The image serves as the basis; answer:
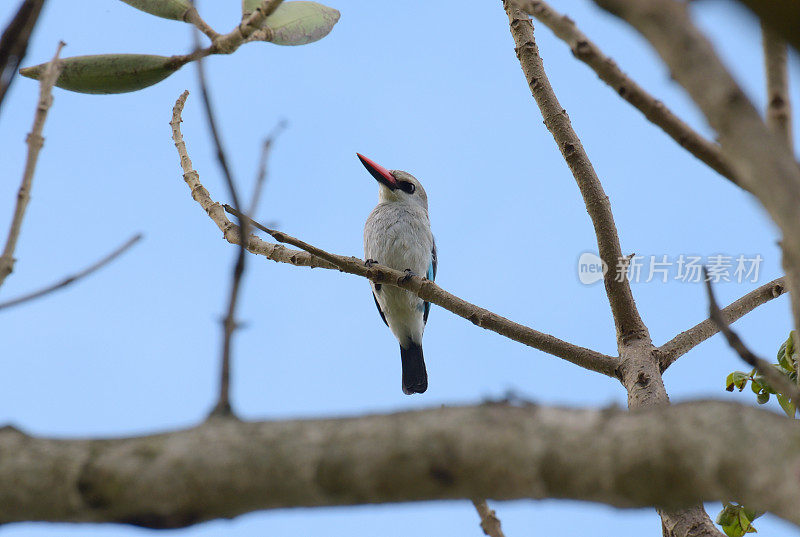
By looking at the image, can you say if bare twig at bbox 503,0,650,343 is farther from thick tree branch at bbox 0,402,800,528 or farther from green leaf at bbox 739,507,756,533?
thick tree branch at bbox 0,402,800,528

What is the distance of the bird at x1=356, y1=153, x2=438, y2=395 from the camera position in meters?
7.28

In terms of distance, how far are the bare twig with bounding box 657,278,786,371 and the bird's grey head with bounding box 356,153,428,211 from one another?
14.6 ft

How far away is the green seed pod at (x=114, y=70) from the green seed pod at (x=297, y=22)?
0.30 metres

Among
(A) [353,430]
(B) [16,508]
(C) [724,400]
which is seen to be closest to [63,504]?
(B) [16,508]

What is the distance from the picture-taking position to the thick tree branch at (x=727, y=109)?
783 millimetres

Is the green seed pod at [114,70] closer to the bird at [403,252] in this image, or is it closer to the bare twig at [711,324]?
the bare twig at [711,324]

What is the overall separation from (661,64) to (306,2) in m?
2.13

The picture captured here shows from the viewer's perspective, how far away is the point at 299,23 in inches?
105

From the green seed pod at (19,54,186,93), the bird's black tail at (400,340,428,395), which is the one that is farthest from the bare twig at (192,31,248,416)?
the bird's black tail at (400,340,428,395)

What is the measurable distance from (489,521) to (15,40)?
4.37ft

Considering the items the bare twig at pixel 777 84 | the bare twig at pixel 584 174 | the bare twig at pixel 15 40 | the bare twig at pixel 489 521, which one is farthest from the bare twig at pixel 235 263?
the bare twig at pixel 584 174

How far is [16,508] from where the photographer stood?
1.08 m

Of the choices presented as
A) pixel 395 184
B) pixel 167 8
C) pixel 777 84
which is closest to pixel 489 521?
pixel 777 84
